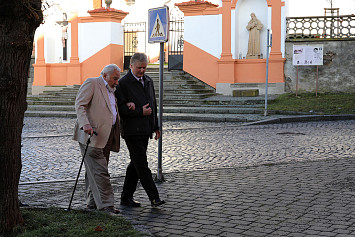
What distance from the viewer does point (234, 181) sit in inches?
322

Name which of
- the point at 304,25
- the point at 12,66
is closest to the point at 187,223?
the point at 12,66

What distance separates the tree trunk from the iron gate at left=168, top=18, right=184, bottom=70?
21.4 meters

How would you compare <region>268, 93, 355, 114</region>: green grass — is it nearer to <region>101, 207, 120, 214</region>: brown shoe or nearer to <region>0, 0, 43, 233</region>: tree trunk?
<region>101, 207, 120, 214</region>: brown shoe

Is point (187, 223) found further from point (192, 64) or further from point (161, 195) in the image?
point (192, 64)

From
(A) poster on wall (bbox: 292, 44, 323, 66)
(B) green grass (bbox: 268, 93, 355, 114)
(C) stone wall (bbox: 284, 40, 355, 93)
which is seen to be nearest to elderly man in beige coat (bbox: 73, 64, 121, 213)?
(B) green grass (bbox: 268, 93, 355, 114)

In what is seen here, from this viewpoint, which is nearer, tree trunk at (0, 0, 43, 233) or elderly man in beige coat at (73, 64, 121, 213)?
tree trunk at (0, 0, 43, 233)

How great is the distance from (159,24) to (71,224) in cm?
417

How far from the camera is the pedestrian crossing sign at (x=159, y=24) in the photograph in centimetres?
842

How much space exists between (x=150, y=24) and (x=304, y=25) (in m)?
16.5

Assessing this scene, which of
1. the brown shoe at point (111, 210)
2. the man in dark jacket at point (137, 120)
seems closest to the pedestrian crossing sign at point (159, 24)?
the man in dark jacket at point (137, 120)

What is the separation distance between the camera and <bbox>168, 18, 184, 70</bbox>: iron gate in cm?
2627

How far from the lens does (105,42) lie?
27469mm

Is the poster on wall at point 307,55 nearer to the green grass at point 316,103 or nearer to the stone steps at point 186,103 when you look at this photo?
the green grass at point 316,103

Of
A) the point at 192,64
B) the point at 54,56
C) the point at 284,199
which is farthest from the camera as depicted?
the point at 54,56
